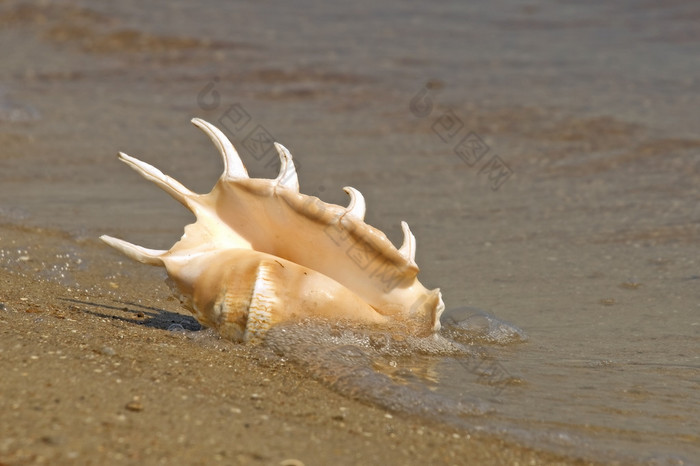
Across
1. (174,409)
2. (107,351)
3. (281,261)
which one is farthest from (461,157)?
(174,409)

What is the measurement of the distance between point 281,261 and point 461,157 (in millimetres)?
3607

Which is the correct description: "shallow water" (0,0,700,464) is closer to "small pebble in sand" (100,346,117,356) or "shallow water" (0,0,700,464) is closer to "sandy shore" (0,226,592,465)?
"sandy shore" (0,226,592,465)

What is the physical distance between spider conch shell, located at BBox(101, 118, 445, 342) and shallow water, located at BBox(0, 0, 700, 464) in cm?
13

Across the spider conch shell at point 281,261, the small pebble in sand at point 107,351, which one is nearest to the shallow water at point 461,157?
the spider conch shell at point 281,261

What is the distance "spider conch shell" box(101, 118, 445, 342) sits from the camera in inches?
120

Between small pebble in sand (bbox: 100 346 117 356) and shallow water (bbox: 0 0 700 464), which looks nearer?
small pebble in sand (bbox: 100 346 117 356)

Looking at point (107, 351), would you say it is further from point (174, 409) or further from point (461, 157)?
point (461, 157)

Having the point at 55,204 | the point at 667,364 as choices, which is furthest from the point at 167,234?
the point at 667,364

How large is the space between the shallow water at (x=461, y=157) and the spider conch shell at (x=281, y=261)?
0.42 ft

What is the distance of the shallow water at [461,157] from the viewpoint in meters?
2.97

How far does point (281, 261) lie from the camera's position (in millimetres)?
3117

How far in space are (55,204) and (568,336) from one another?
10.0ft

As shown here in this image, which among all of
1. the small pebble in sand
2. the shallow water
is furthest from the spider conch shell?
the small pebble in sand

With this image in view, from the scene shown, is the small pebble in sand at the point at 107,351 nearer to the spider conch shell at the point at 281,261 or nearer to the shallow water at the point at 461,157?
the spider conch shell at the point at 281,261
